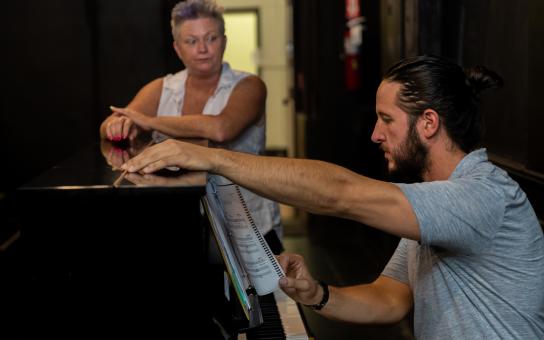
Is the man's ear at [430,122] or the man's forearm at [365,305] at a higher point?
the man's ear at [430,122]

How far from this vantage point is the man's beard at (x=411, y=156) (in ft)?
6.10

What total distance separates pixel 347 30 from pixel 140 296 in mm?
5523

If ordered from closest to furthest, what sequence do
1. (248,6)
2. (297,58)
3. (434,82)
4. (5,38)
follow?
(434,82) → (5,38) → (297,58) → (248,6)

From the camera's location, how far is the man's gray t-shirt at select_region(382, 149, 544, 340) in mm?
1665

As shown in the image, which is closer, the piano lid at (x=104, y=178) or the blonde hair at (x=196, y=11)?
the piano lid at (x=104, y=178)

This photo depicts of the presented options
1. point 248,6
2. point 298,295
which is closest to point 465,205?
point 298,295

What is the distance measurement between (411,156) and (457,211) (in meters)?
0.25

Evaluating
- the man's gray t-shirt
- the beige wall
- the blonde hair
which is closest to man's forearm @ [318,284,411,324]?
the man's gray t-shirt

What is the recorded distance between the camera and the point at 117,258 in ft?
5.25

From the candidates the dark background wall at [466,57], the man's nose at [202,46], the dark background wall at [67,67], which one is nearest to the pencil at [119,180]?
the man's nose at [202,46]

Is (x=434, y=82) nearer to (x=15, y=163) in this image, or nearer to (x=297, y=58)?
(x=15, y=163)

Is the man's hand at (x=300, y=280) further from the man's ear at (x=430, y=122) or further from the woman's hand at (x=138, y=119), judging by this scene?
the woman's hand at (x=138, y=119)

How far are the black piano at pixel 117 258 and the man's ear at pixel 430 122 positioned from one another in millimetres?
564

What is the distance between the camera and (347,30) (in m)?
A: 6.86
